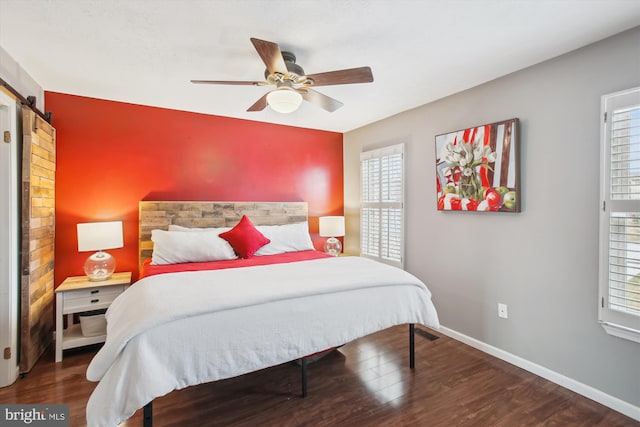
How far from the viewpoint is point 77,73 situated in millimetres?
2650

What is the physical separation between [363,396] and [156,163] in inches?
126

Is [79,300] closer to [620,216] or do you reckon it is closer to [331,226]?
[331,226]

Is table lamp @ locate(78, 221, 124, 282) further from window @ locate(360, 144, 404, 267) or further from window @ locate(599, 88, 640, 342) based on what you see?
window @ locate(599, 88, 640, 342)

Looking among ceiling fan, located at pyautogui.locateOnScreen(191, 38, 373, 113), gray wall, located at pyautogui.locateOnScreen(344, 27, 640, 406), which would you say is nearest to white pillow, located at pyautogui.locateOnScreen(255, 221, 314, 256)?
gray wall, located at pyautogui.locateOnScreen(344, 27, 640, 406)

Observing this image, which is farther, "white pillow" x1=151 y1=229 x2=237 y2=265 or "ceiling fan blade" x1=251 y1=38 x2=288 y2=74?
"white pillow" x1=151 y1=229 x2=237 y2=265

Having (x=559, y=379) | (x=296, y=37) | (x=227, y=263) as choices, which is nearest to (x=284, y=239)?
(x=227, y=263)

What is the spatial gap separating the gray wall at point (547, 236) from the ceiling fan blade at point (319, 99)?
1.32 metres

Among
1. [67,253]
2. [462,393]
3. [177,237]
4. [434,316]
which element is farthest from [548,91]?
[67,253]

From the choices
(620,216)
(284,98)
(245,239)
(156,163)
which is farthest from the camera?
(156,163)

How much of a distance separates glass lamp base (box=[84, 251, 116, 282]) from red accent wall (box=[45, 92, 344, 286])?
1.29 ft

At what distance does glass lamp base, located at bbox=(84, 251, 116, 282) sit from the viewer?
2902 mm

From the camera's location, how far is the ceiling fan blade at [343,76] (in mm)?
2034

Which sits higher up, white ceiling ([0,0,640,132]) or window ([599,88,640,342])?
white ceiling ([0,0,640,132])

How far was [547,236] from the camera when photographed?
243cm
